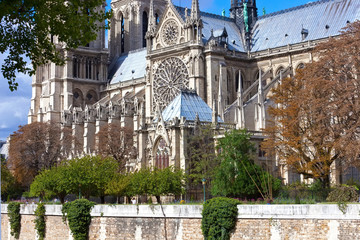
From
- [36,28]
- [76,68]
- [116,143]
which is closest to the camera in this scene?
[36,28]

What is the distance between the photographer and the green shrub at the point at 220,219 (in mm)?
30875

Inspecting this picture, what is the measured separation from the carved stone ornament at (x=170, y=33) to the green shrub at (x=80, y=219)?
38027mm

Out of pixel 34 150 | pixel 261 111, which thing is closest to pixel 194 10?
pixel 261 111

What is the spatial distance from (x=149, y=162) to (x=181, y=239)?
16288mm

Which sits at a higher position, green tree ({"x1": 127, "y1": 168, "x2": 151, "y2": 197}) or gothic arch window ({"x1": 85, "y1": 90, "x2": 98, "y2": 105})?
gothic arch window ({"x1": 85, "y1": 90, "x2": 98, "y2": 105})

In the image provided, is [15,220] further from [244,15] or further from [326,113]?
[244,15]

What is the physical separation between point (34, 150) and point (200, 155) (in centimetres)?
3018

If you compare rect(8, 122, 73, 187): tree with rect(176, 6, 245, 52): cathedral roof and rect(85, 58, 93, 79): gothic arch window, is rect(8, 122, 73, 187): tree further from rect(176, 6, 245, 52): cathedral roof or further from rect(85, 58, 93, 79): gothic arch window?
rect(176, 6, 245, 52): cathedral roof

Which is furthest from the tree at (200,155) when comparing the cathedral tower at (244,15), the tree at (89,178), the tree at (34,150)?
the cathedral tower at (244,15)

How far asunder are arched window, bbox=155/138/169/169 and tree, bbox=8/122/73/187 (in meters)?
23.8

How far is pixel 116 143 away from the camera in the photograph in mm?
69750

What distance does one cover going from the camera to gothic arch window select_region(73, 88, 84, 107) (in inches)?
3696

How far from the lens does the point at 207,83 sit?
231ft

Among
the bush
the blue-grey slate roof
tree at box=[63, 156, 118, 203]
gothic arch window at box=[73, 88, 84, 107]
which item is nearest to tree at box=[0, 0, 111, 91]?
the bush
